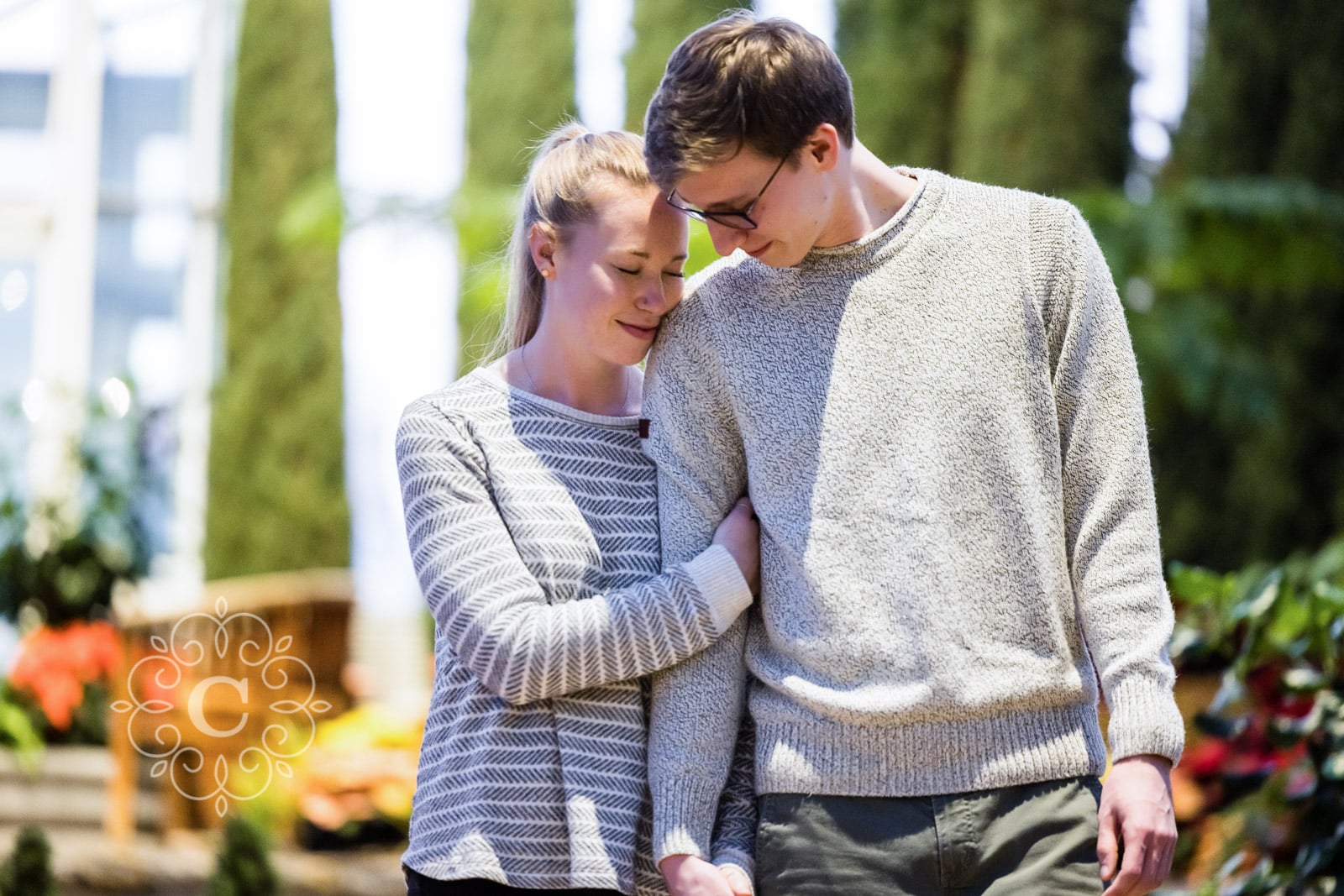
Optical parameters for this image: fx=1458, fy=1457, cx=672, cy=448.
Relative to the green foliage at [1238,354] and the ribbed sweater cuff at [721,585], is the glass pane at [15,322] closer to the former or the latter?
the green foliage at [1238,354]

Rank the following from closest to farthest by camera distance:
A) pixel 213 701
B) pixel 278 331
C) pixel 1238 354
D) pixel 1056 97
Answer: pixel 213 701
pixel 1238 354
pixel 1056 97
pixel 278 331

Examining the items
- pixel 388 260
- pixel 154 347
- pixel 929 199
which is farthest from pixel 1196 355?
pixel 154 347

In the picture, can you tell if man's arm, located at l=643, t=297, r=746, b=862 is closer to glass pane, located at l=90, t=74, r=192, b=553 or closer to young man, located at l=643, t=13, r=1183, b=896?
young man, located at l=643, t=13, r=1183, b=896

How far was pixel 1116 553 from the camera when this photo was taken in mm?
1336

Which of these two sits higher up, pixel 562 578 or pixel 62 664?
pixel 562 578

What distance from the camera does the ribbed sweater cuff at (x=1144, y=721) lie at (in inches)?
50.0

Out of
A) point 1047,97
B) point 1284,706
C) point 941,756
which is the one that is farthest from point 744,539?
point 1047,97

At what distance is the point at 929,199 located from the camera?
1.44 meters

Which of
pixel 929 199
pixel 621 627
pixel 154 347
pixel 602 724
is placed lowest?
pixel 154 347

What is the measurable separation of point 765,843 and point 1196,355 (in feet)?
14.9

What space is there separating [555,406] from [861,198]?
382mm

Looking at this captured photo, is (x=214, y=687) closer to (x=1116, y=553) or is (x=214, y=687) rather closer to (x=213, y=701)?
(x=213, y=701)

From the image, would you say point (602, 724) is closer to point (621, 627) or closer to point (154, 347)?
point (621, 627)

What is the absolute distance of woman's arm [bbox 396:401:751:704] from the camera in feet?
4.55
